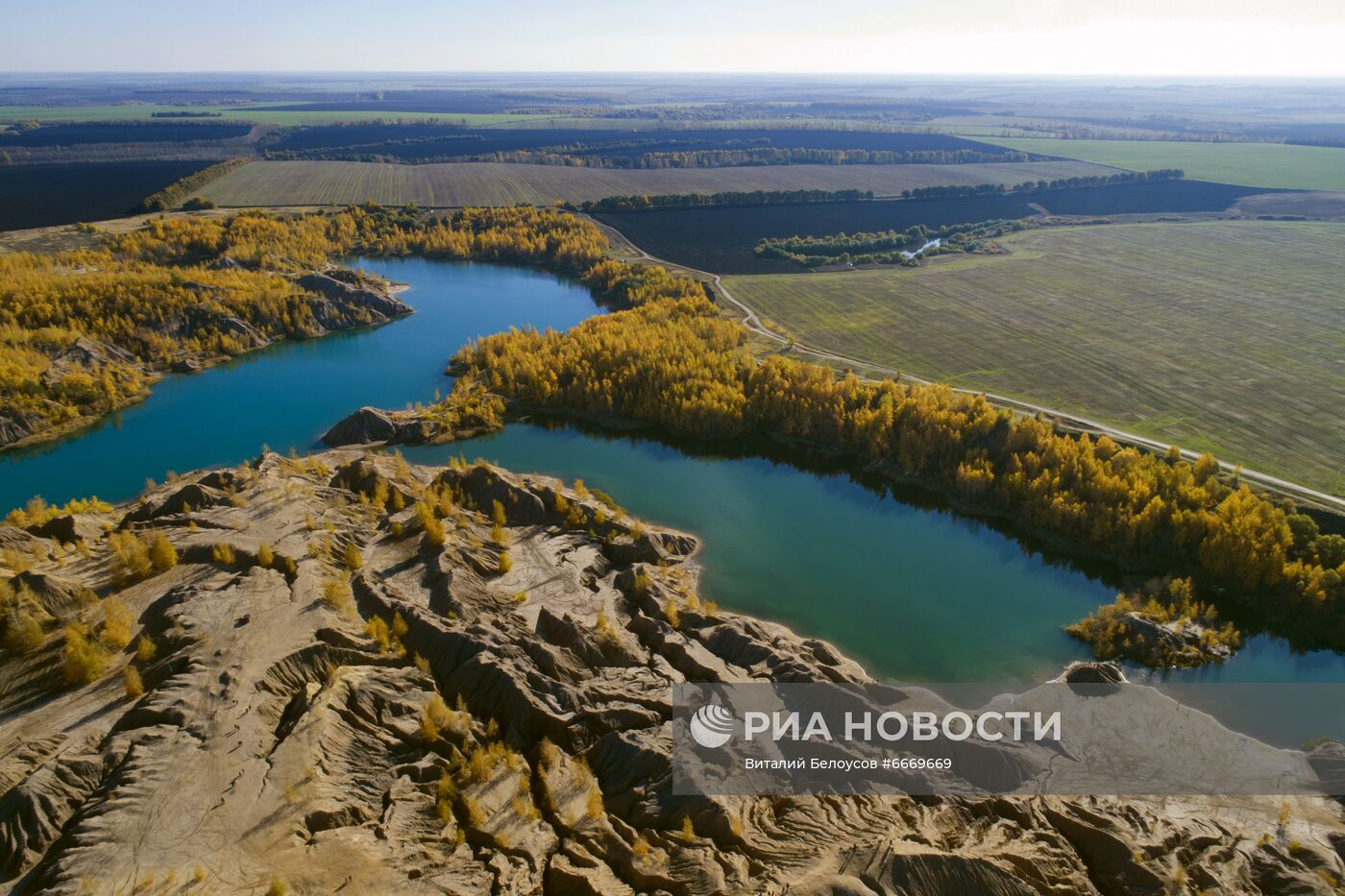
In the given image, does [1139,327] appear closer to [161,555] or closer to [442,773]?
[442,773]

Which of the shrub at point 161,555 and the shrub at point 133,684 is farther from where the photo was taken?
the shrub at point 161,555

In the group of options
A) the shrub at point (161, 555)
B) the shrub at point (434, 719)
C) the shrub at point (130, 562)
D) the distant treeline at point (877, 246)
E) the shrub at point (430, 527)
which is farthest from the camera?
the distant treeline at point (877, 246)

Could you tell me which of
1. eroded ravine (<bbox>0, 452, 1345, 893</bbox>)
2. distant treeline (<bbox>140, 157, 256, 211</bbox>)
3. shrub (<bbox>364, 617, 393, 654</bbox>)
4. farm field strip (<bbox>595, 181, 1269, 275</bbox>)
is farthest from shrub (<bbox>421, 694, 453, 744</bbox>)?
distant treeline (<bbox>140, 157, 256, 211</bbox>)

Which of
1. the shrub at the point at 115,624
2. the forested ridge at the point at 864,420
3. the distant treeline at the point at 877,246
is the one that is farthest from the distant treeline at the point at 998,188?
the shrub at the point at 115,624

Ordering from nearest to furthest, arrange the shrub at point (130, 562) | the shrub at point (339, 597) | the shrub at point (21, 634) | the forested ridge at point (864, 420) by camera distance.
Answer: the shrub at point (21, 634)
the shrub at point (339, 597)
the shrub at point (130, 562)
the forested ridge at point (864, 420)

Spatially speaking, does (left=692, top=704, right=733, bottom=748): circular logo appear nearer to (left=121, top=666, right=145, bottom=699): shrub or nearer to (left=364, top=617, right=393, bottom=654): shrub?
(left=364, top=617, right=393, bottom=654): shrub

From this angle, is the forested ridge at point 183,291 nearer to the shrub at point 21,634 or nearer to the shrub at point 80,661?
the shrub at point 21,634
